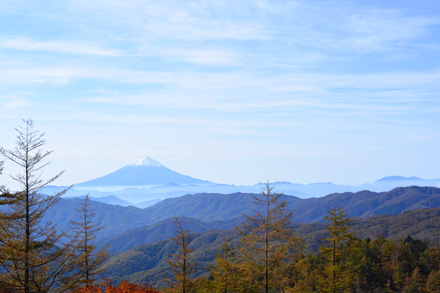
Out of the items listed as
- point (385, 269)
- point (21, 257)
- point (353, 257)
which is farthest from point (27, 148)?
point (385, 269)

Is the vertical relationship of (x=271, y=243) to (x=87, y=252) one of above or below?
above

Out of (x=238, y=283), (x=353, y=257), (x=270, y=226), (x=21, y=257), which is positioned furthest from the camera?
(x=353, y=257)

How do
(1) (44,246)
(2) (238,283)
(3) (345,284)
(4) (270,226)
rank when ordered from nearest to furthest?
1. (1) (44,246)
2. (4) (270,226)
3. (2) (238,283)
4. (3) (345,284)

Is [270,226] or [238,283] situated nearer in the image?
[270,226]

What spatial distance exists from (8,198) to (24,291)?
4.59 metres

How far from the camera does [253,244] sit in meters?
23.0

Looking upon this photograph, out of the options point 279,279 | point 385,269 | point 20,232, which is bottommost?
point 385,269

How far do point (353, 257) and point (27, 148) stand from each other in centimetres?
7219

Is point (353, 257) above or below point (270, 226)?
below

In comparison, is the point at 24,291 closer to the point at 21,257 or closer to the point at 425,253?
the point at 21,257

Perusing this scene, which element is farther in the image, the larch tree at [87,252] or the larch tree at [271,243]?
the larch tree at [87,252]

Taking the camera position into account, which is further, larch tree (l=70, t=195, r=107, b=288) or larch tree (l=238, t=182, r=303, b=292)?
larch tree (l=70, t=195, r=107, b=288)

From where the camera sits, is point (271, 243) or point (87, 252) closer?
point (271, 243)

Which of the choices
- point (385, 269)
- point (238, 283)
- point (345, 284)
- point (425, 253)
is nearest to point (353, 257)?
point (385, 269)
